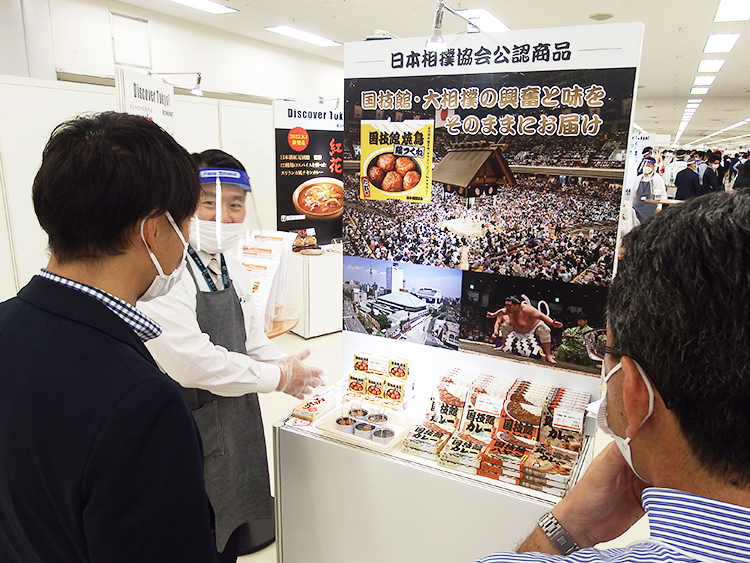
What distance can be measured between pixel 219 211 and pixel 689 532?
195 cm

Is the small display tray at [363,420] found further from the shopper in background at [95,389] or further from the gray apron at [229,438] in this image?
the shopper in background at [95,389]

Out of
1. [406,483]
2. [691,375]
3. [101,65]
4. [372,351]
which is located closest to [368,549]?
[406,483]

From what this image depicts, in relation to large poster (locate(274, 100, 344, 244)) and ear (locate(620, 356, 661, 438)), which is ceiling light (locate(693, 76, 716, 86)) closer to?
large poster (locate(274, 100, 344, 244))

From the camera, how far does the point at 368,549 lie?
198 centimetres

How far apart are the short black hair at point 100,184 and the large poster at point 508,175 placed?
1.21 meters

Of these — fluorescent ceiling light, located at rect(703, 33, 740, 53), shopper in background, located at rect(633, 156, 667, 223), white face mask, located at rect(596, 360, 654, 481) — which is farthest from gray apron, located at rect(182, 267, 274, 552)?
shopper in background, located at rect(633, 156, 667, 223)

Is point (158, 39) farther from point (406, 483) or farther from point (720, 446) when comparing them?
point (720, 446)

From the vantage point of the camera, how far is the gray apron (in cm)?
191

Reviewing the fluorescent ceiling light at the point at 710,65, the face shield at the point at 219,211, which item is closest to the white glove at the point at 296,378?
the face shield at the point at 219,211

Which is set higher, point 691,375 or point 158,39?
point 158,39

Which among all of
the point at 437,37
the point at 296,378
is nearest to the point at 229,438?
the point at 296,378

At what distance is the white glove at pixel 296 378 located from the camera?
6.45 ft

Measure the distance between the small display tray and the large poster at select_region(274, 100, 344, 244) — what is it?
3.60 m

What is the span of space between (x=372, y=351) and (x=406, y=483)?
2.10 feet
